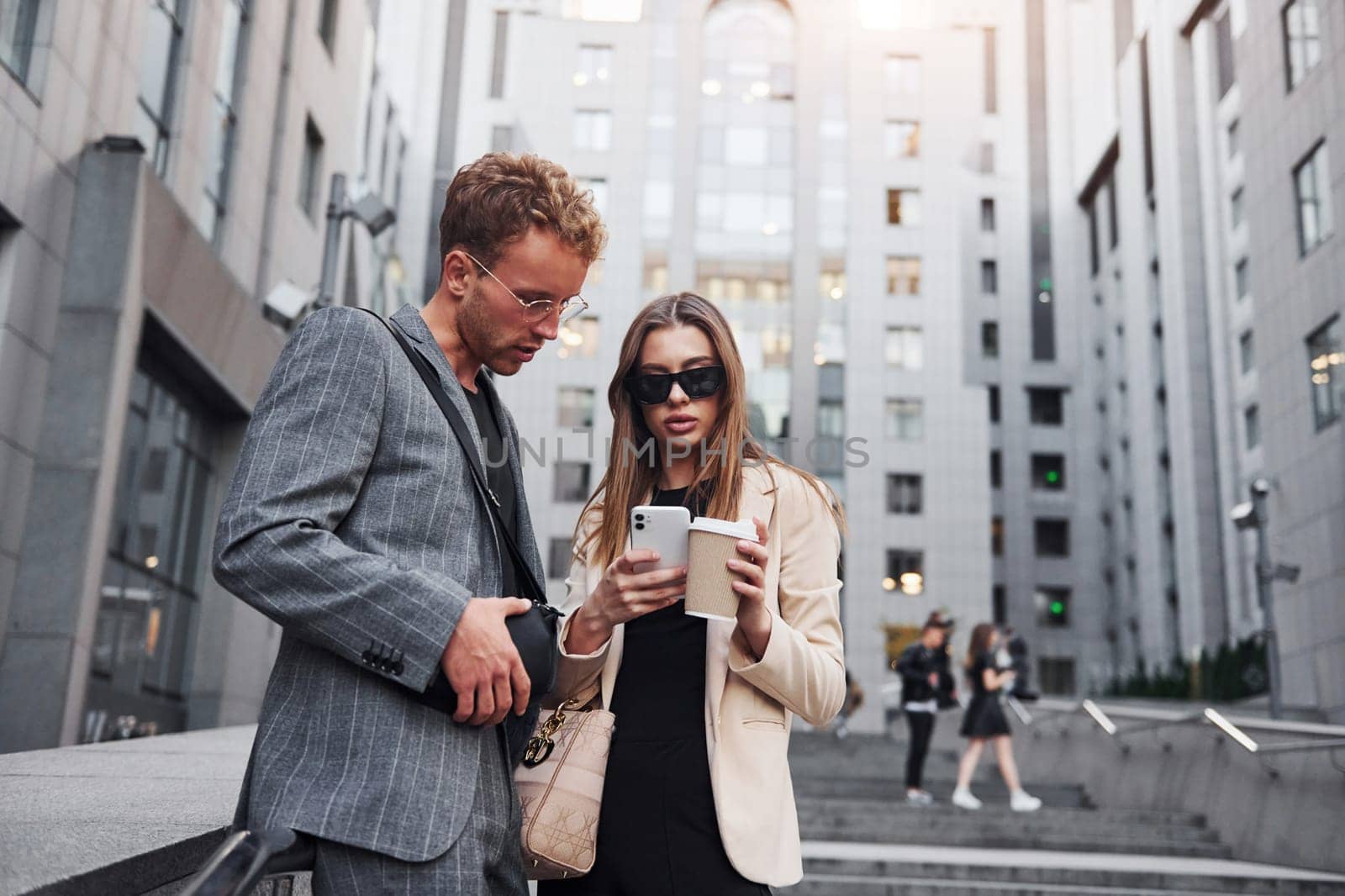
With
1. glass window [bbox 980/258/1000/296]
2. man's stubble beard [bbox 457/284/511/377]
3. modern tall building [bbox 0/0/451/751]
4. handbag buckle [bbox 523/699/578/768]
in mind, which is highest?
glass window [bbox 980/258/1000/296]

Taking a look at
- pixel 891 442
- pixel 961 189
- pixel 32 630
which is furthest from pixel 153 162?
pixel 961 189

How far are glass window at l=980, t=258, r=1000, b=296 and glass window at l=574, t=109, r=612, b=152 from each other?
2163 centimetres

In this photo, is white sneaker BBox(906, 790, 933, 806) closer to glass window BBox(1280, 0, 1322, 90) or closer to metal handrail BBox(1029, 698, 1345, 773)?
metal handrail BBox(1029, 698, 1345, 773)

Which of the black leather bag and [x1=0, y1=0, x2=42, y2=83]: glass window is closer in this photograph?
the black leather bag

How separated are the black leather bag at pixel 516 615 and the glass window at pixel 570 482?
4198 cm

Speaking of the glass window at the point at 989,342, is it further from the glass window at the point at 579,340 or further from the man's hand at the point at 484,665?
the man's hand at the point at 484,665

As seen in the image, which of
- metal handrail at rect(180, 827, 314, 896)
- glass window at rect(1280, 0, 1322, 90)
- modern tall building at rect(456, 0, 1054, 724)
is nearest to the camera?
metal handrail at rect(180, 827, 314, 896)

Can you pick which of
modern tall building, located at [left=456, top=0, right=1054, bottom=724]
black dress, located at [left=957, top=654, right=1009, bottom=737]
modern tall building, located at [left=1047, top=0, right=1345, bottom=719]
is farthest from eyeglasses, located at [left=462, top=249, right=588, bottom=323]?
modern tall building, located at [left=456, top=0, right=1054, bottom=724]

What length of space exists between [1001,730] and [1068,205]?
5322 centimetres

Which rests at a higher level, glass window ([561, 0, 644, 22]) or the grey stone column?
glass window ([561, 0, 644, 22])

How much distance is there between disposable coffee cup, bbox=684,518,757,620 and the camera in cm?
259

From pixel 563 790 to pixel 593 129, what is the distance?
154 feet

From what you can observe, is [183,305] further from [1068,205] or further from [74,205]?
[1068,205]

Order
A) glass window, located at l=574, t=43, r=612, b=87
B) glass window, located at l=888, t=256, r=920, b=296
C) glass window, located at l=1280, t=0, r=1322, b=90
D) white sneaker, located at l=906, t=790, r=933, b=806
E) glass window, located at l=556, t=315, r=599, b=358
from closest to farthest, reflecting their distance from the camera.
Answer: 1. white sneaker, located at l=906, t=790, r=933, b=806
2. glass window, located at l=1280, t=0, r=1322, b=90
3. glass window, located at l=556, t=315, r=599, b=358
4. glass window, located at l=574, t=43, r=612, b=87
5. glass window, located at l=888, t=256, r=920, b=296
